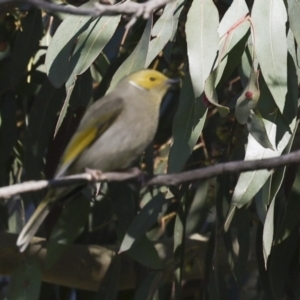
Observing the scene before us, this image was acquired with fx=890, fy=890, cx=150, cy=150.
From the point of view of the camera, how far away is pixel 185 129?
2900 millimetres

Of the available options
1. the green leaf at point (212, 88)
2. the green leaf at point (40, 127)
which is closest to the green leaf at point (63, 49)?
the green leaf at point (212, 88)

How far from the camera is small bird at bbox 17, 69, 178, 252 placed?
112 inches

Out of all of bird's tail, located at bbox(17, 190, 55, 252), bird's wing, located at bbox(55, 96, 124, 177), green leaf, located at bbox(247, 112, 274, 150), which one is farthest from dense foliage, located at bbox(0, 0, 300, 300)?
bird's tail, located at bbox(17, 190, 55, 252)

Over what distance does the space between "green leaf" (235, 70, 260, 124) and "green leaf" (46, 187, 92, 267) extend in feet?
3.14

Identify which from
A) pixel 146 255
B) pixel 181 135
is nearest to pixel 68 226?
pixel 146 255

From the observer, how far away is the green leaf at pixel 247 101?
2689 millimetres

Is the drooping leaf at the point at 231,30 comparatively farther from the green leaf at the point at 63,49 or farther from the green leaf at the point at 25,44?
the green leaf at the point at 25,44

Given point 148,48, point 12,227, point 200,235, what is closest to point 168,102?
point 200,235

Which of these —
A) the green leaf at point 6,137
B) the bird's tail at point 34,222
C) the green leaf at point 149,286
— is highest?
the bird's tail at point 34,222

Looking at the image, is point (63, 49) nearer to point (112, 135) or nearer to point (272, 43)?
point (112, 135)

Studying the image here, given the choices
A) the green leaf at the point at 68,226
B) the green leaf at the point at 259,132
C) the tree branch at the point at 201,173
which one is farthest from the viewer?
the green leaf at the point at 68,226

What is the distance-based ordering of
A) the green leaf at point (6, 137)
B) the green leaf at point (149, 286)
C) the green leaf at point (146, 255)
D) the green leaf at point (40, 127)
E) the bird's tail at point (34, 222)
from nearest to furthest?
the bird's tail at point (34, 222), the green leaf at point (146, 255), the green leaf at point (149, 286), the green leaf at point (40, 127), the green leaf at point (6, 137)

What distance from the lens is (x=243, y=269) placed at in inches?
141

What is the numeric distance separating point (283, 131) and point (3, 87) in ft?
5.58
